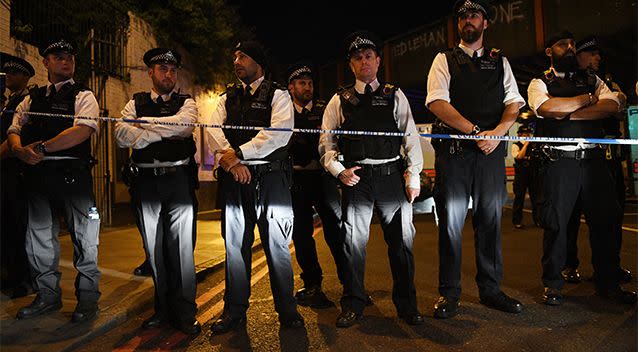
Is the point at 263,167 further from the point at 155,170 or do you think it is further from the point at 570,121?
the point at 570,121

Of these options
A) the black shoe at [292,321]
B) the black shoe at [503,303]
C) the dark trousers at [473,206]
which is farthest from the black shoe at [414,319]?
the black shoe at [292,321]

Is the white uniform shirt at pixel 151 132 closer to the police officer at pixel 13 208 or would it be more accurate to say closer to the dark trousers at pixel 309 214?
the dark trousers at pixel 309 214

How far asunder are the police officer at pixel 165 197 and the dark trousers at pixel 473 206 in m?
2.14

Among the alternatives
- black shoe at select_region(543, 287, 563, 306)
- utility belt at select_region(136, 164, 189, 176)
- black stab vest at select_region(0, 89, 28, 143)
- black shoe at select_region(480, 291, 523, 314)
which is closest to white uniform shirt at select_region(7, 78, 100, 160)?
black stab vest at select_region(0, 89, 28, 143)

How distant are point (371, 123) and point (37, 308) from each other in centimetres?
322

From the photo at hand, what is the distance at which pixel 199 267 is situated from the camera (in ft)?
20.7

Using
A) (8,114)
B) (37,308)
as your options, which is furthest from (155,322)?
(8,114)

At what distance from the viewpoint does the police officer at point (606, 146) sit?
4.62 m

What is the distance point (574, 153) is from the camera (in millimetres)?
4359

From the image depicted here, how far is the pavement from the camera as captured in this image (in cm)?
368

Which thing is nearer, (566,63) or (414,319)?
(414,319)

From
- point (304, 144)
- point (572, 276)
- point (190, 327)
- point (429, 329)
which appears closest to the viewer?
point (429, 329)

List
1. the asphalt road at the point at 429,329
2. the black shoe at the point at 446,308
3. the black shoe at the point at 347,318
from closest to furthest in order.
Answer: the asphalt road at the point at 429,329 < the black shoe at the point at 347,318 < the black shoe at the point at 446,308

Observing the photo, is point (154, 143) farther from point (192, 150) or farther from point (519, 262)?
point (519, 262)
